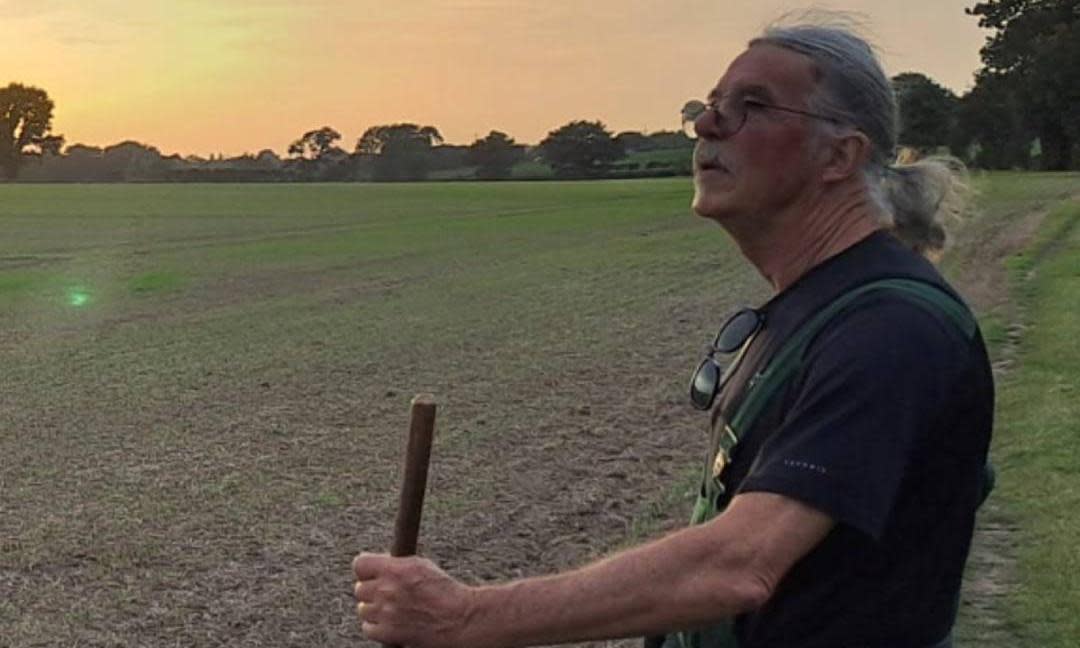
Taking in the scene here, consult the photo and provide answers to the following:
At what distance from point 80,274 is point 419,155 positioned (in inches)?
2661

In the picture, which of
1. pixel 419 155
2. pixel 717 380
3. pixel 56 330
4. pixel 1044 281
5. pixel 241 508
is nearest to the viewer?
pixel 717 380

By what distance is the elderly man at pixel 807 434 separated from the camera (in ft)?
6.51

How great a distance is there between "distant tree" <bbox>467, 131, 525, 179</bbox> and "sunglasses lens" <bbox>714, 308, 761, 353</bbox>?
91.5 m

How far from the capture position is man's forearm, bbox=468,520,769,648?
200cm

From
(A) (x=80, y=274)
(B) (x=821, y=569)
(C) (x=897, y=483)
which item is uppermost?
(C) (x=897, y=483)

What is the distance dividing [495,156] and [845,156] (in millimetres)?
93221

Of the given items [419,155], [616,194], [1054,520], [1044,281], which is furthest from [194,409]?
[419,155]

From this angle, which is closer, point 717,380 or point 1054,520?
point 717,380

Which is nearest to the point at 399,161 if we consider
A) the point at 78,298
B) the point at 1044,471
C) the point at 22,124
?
the point at 22,124

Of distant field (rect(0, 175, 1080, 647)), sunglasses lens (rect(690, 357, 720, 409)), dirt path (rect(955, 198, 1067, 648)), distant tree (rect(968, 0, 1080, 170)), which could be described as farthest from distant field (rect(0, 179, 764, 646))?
distant tree (rect(968, 0, 1080, 170))

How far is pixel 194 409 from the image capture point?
1206 centimetres

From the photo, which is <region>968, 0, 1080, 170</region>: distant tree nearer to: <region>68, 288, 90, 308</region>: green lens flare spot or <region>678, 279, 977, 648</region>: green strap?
<region>68, 288, 90, 308</region>: green lens flare spot

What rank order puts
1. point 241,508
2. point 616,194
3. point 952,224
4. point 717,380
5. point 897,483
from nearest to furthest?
point 897,483, point 717,380, point 952,224, point 241,508, point 616,194

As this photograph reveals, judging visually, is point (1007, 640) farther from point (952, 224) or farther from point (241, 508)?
point (241, 508)
